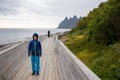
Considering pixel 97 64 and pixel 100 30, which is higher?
pixel 100 30

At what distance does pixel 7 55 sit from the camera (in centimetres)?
916

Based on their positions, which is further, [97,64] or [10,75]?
[97,64]

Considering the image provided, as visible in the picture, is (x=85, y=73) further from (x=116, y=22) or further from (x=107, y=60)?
(x=116, y=22)

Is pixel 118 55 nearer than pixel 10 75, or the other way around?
pixel 10 75

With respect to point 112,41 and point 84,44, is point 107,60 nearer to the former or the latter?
point 112,41

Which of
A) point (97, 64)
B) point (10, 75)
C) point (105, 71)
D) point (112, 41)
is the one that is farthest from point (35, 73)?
point (112, 41)

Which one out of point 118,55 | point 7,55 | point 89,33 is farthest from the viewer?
point 89,33

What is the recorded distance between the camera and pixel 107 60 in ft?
43.8

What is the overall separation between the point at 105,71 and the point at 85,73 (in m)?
6.04

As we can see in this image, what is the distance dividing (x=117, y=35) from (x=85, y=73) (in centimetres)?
1331

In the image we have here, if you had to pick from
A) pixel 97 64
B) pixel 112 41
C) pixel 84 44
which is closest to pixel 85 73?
pixel 97 64

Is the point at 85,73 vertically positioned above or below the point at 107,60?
above

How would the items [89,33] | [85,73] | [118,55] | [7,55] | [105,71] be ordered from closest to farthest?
[85,73] < [7,55] < [105,71] < [118,55] < [89,33]

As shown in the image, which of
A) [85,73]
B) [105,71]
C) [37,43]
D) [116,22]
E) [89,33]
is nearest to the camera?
[85,73]
